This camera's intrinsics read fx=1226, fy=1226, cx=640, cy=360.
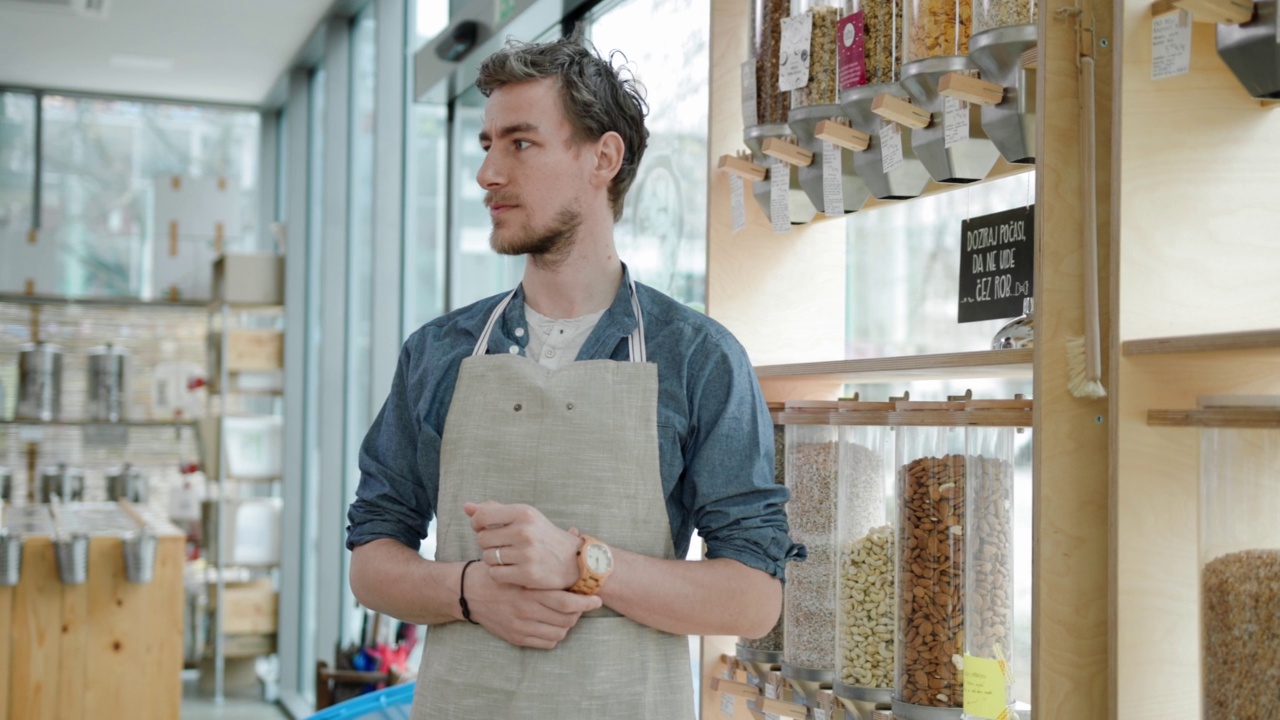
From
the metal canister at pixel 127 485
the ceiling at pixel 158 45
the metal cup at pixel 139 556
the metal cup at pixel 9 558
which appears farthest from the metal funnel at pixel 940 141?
the metal canister at pixel 127 485

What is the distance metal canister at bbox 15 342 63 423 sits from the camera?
652cm

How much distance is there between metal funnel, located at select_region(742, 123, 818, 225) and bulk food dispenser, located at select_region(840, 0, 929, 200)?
0.58 feet

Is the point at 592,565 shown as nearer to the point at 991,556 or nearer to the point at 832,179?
the point at 991,556

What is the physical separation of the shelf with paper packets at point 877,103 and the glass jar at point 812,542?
1.17 feet

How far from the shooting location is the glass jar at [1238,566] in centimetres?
124

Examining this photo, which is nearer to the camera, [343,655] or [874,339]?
[874,339]

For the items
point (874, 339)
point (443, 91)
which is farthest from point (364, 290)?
point (874, 339)

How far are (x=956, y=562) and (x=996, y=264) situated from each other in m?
0.48

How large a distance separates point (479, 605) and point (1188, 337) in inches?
33.0

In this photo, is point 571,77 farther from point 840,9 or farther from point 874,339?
point 874,339

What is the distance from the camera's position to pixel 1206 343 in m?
1.26

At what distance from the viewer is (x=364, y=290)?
582cm

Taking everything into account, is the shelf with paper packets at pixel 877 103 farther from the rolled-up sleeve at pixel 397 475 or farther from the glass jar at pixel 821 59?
the rolled-up sleeve at pixel 397 475

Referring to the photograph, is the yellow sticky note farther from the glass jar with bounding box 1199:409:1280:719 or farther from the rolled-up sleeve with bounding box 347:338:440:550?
the rolled-up sleeve with bounding box 347:338:440:550
